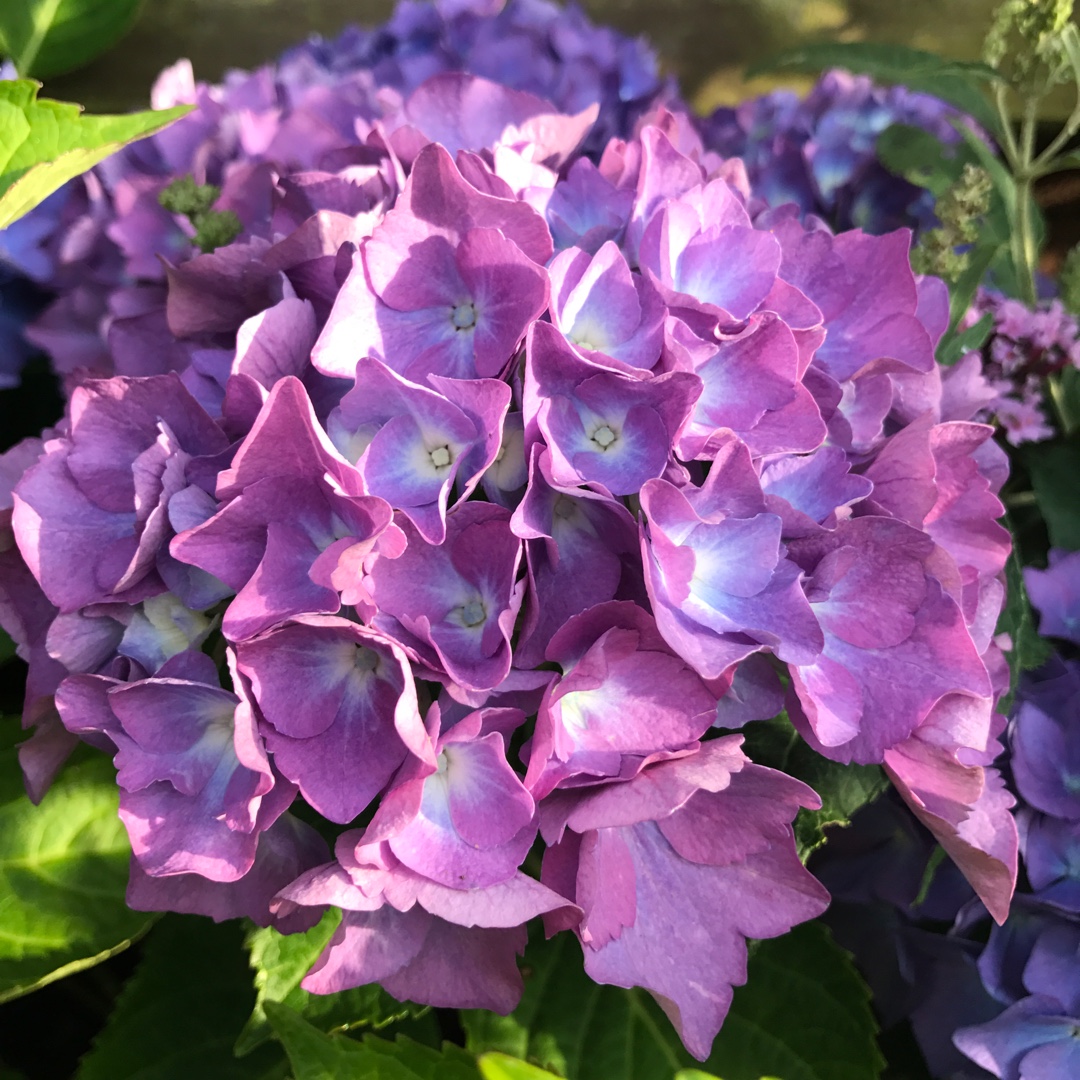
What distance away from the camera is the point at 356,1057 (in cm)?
41

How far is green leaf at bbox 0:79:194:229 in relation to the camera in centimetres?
33

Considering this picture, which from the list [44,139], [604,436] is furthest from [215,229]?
[604,436]

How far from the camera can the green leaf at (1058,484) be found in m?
0.62

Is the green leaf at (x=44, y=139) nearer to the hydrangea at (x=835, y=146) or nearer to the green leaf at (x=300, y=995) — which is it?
the green leaf at (x=300, y=995)

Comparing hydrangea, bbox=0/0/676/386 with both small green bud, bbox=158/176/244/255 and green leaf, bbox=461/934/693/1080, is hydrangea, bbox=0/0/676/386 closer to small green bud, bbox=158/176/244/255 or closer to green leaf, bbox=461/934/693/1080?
small green bud, bbox=158/176/244/255

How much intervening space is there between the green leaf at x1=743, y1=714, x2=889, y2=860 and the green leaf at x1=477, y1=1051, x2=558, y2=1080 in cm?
17

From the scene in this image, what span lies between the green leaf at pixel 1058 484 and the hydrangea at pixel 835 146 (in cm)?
19

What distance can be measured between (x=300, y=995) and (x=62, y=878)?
144 mm

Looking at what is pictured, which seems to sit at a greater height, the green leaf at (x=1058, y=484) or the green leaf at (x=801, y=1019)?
the green leaf at (x=1058, y=484)

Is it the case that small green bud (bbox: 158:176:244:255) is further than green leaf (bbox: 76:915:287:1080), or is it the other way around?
green leaf (bbox: 76:915:287:1080)

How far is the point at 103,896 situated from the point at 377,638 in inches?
11.2

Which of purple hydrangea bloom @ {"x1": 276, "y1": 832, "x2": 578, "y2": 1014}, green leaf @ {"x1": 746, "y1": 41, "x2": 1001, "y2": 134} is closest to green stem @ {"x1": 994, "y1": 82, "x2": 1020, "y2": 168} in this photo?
green leaf @ {"x1": 746, "y1": 41, "x2": 1001, "y2": 134}

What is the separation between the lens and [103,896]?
0.50 m

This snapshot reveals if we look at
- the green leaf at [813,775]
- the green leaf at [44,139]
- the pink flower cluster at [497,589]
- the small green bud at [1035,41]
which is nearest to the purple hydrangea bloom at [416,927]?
the pink flower cluster at [497,589]
